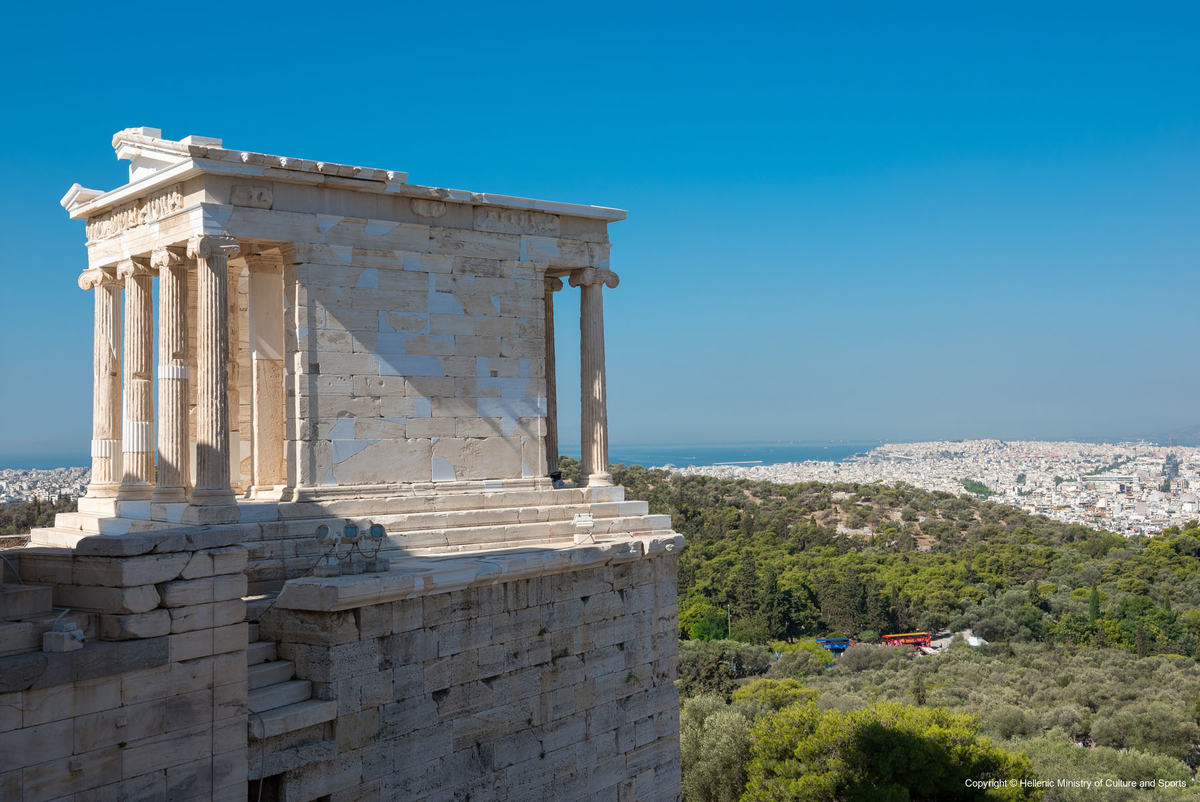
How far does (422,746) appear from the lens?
39.4 feet

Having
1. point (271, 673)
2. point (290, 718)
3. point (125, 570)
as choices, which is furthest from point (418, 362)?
point (125, 570)

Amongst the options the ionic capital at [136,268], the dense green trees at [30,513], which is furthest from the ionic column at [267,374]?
the dense green trees at [30,513]

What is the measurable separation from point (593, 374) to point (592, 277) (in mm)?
1642

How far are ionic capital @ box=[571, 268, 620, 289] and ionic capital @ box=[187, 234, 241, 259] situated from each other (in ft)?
18.9

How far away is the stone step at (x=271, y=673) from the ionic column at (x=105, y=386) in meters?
6.82

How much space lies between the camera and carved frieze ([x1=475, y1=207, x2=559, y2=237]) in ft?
54.0

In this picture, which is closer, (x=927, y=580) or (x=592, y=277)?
(x=592, y=277)

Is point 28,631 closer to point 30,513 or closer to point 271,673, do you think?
point 271,673

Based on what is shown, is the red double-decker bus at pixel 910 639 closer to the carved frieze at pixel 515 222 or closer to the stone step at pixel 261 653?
the carved frieze at pixel 515 222

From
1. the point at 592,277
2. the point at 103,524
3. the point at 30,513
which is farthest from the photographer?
the point at 30,513

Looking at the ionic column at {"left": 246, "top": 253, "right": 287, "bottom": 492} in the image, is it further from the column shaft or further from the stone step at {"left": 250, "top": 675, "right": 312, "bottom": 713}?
the stone step at {"left": 250, "top": 675, "right": 312, "bottom": 713}

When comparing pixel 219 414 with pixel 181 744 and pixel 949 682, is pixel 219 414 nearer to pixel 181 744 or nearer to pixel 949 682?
pixel 181 744

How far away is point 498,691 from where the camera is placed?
13.1 meters

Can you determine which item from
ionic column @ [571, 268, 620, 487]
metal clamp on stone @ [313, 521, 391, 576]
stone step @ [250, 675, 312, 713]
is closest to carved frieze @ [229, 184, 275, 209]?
metal clamp on stone @ [313, 521, 391, 576]
